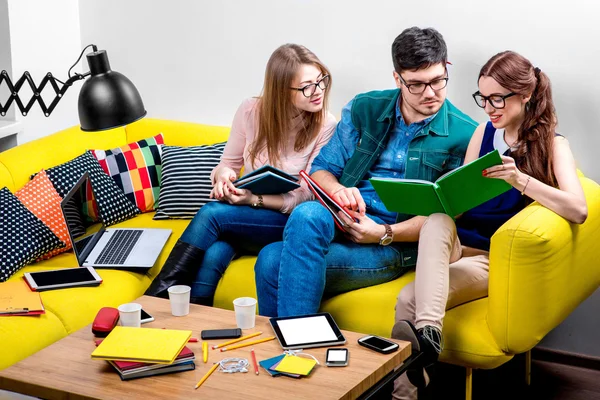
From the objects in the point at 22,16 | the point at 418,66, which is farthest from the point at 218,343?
the point at 22,16

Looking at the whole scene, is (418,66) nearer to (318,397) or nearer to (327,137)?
(327,137)

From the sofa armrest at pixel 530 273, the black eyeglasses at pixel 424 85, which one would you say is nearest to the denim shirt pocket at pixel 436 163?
the black eyeglasses at pixel 424 85

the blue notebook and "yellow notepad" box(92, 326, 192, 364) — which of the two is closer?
"yellow notepad" box(92, 326, 192, 364)

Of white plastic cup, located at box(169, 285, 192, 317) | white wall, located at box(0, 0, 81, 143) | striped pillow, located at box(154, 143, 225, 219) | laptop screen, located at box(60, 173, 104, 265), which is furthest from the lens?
white wall, located at box(0, 0, 81, 143)

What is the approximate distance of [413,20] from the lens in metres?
3.38

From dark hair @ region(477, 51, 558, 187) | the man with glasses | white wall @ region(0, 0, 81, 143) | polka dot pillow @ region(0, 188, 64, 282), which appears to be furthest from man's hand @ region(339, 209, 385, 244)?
white wall @ region(0, 0, 81, 143)

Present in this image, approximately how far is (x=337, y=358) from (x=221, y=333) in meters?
0.35

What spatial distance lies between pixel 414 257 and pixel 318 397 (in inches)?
40.1

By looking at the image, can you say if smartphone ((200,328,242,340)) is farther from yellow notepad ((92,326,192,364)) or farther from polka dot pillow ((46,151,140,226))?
polka dot pillow ((46,151,140,226))

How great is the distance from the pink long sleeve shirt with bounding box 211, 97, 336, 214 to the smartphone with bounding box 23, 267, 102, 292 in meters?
0.58

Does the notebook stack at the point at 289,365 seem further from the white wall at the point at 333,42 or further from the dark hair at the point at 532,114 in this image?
the white wall at the point at 333,42

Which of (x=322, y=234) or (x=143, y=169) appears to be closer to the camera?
(x=322, y=234)

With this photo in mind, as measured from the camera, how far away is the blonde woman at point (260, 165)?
3.04 m

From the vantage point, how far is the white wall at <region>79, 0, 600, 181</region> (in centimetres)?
312
